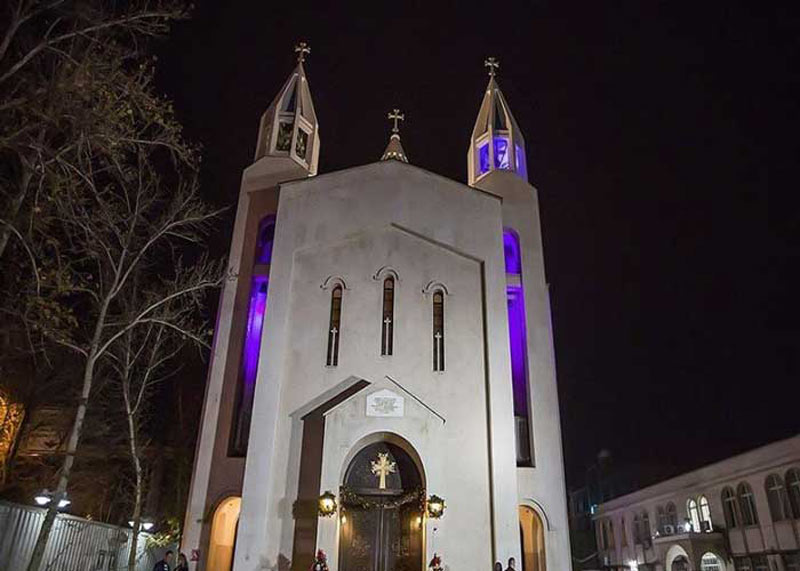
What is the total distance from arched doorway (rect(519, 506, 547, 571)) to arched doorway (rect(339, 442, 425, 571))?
3.36 meters

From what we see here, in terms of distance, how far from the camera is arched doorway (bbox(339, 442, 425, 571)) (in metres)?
13.6

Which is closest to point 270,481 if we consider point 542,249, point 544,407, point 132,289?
point 132,289

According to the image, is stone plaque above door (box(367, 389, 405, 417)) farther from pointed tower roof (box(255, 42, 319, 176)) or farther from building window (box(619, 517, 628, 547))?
building window (box(619, 517, 628, 547))

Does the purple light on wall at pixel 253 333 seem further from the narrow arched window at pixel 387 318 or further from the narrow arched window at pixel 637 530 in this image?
the narrow arched window at pixel 637 530

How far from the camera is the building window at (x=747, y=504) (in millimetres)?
22750

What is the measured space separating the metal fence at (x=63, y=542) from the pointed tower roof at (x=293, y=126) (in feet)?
39.2

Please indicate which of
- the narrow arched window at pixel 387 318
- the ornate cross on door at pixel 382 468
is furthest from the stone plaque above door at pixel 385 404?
the narrow arched window at pixel 387 318

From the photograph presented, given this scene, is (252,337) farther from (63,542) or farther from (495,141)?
(495,141)

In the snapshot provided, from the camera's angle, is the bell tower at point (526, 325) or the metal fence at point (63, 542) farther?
the bell tower at point (526, 325)

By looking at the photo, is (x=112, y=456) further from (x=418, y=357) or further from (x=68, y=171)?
(x=68, y=171)

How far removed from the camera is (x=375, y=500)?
14.1m

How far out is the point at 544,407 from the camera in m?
16.3

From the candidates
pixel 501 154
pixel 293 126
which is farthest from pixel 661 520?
pixel 293 126

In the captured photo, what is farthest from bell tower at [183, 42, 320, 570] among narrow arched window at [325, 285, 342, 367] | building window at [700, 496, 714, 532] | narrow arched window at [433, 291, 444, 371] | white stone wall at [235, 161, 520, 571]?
building window at [700, 496, 714, 532]
